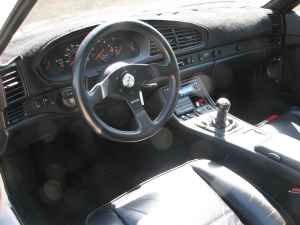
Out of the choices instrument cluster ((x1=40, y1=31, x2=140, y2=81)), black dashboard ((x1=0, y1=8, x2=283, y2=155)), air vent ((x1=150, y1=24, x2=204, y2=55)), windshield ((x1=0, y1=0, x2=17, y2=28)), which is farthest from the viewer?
air vent ((x1=150, y1=24, x2=204, y2=55))

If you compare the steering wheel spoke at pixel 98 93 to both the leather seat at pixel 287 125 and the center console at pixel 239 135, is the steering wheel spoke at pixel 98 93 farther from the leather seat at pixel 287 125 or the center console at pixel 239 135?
the leather seat at pixel 287 125

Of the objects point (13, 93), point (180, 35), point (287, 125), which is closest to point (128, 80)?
point (13, 93)

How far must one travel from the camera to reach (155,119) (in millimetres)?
2162

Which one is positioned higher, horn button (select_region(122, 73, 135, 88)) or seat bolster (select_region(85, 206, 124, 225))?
horn button (select_region(122, 73, 135, 88))

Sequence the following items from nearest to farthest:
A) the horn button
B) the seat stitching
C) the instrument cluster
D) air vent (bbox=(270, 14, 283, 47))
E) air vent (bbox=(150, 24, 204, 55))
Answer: the seat stitching → the horn button → the instrument cluster → air vent (bbox=(150, 24, 204, 55)) → air vent (bbox=(270, 14, 283, 47))

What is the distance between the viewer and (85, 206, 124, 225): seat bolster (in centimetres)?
183

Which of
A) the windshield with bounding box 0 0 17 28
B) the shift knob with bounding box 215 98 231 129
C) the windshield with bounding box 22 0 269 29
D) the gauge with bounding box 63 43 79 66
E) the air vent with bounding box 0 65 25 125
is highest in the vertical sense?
the windshield with bounding box 0 0 17 28

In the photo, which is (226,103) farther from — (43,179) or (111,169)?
(43,179)

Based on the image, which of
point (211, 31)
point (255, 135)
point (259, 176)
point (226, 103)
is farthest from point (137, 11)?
point (259, 176)

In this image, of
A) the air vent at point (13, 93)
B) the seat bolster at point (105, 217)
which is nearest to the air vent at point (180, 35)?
the air vent at point (13, 93)

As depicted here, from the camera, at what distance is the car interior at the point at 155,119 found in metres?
1.90

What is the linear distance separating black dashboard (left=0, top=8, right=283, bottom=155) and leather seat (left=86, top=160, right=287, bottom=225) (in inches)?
24.4

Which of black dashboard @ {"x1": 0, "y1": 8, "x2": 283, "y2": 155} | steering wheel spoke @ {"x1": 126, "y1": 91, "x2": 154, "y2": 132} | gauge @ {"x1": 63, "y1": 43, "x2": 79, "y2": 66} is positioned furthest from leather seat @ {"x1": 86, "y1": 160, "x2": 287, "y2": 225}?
gauge @ {"x1": 63, "y1": 43, "x2": 79, "y2": 66}

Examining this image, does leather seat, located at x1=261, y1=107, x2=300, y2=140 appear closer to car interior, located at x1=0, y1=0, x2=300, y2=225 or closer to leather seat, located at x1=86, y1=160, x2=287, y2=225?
car interior, located at x1=0, y1=0, x2=300, y2=225
